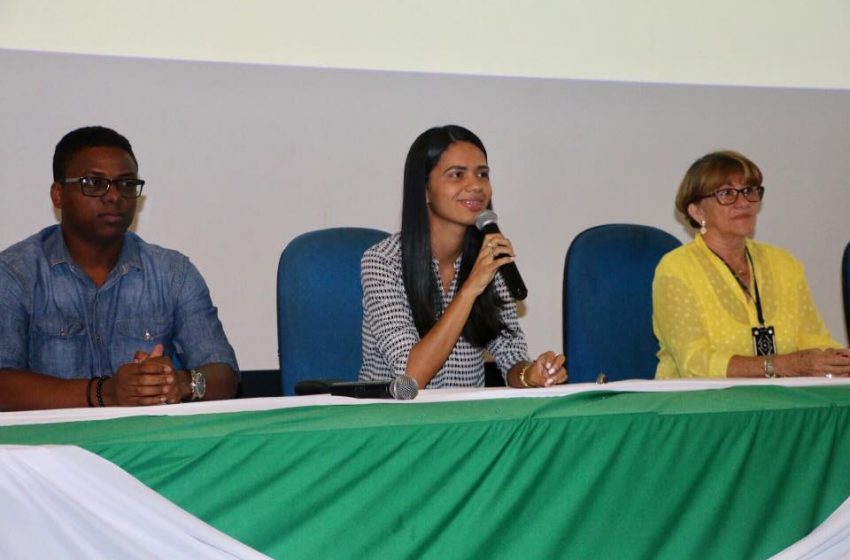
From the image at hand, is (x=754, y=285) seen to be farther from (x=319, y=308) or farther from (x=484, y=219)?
(x=319, y=308)

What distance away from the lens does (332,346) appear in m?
2.70

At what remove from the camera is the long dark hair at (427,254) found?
8.86 ft

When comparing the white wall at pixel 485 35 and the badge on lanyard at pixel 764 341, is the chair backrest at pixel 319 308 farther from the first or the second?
the badge on lanyard at pixel 764 341

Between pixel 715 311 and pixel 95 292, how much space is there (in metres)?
1.64

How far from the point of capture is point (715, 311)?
289cm

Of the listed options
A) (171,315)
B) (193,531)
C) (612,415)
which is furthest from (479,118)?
(193,531)

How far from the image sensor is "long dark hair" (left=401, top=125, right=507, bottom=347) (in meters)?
2.70

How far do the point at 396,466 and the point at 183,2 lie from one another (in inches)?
79.2

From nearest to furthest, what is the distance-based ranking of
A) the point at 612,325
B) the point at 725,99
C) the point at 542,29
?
1. the point at 612,325
2. the point at 542,29
3. the point at 725,99

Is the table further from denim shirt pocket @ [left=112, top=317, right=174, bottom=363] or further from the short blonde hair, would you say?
the short blonde hair

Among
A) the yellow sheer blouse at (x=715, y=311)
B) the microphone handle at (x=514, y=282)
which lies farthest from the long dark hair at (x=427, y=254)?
the yellow sheer blouse at (x=715, y=311)

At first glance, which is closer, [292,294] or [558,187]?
[292,294]

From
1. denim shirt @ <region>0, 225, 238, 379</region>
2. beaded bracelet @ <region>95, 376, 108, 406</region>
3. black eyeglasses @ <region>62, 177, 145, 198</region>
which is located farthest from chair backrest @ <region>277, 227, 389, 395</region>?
beaded bracelet @ <region>95, 376, 108, 406</region>

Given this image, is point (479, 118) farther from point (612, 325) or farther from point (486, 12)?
point (612, 325)
